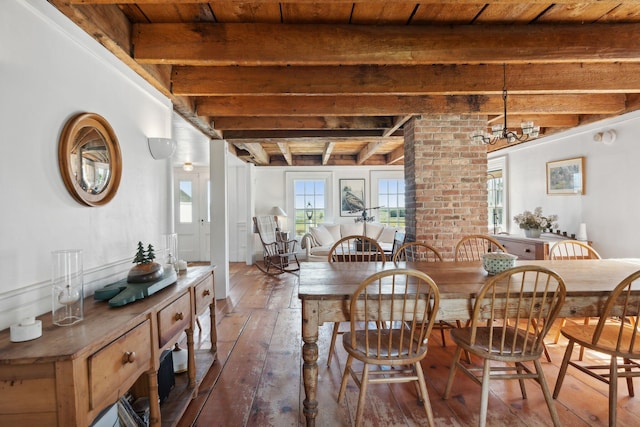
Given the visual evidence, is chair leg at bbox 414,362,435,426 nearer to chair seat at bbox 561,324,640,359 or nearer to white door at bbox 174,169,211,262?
chair seat at bbox 561,324,640,359

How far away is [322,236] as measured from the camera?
6391 millimetres

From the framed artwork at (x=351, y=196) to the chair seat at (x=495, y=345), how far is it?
5439 millimetres

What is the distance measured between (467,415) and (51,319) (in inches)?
88.6

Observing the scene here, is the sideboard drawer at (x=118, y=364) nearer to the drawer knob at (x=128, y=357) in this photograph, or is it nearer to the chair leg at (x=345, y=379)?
the drawer knob at (x=128, y=357)

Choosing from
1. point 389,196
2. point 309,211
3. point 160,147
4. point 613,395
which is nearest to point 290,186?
point 309,211

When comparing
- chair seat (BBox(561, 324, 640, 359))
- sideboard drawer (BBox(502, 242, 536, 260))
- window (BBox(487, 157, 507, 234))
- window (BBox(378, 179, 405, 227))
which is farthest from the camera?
window (BBox(378, 179, 405, 227))

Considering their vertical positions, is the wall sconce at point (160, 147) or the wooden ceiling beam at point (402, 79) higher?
the wooden ceiling beam at point (402, 79)

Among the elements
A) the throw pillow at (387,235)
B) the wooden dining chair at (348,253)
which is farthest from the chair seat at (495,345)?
the throw pillow at (387,235)

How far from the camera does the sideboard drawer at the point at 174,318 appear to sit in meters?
1.64

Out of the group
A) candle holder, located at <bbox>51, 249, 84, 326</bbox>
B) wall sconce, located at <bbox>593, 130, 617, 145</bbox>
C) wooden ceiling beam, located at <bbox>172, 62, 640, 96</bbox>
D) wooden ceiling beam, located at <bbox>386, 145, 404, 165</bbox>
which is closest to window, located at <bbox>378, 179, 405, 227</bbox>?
wooden ceiling beam, located at <bbox>386, 145, 404, 165</bbox>

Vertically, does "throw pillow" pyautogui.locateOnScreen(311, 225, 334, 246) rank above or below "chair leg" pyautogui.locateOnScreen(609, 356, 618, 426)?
above

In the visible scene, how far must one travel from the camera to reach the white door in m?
7.21

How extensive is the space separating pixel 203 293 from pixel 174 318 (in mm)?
504

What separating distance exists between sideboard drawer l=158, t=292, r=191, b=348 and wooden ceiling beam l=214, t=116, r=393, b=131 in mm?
2546
